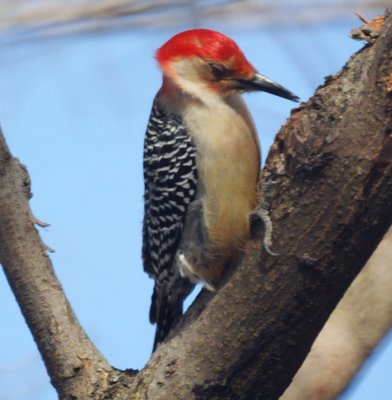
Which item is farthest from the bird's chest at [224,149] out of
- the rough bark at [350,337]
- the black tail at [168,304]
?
the rough bark at [350,337]

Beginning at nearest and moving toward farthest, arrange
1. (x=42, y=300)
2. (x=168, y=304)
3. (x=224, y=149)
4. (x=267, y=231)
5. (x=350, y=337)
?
(x=267, y=231) < (x=42, y=300) < (x=350, y=337) < (x=224, y=149) < (x=168, y=304)

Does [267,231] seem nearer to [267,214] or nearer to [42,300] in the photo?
[267,214]

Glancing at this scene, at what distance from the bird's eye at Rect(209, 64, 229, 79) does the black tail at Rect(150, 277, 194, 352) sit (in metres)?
1.09

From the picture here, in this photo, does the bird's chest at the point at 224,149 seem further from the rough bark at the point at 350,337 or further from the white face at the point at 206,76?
the rough bark at the point at 350,337

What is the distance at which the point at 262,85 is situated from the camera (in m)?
4.01

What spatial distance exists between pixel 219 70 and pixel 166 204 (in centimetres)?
78

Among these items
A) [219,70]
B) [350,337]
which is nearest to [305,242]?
[350,337]

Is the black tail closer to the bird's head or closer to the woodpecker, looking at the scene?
the woodpecker

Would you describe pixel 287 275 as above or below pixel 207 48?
below

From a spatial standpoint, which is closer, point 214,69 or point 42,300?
point 42,300

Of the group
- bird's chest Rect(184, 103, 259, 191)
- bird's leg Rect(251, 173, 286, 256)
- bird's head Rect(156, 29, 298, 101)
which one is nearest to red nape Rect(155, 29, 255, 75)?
bird's head Rect(156, 29, 298, 101)

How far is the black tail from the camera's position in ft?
13.1

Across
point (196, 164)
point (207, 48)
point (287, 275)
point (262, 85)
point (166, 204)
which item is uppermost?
point (207, 48)

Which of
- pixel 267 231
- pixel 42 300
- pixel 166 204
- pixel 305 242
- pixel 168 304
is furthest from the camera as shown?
pixel 168 304
